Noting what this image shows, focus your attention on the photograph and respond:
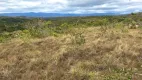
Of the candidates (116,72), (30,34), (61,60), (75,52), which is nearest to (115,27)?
(30,34)

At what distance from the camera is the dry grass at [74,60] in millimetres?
6129

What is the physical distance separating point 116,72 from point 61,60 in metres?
1.79

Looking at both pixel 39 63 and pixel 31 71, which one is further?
pixel 39 63

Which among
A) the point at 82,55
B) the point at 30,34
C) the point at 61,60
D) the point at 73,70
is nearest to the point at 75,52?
the point at 82,55

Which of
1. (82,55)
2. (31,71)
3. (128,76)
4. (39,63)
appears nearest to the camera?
(128,76)

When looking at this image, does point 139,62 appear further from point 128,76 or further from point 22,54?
point 22,54

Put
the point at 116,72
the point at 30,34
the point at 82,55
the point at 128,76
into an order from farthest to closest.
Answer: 1. the point at 30,34
2. the point at 82,55
3. the point at 116,72
4. the point at 128,76

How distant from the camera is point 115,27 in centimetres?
1241

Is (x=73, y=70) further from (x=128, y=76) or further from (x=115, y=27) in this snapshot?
(x=115, y=27)

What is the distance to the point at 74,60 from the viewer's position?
7.29 metres

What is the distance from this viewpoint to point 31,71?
661cm

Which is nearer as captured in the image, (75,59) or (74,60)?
(74,60)

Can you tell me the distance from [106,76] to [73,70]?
814mm

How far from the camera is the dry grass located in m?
6.13
